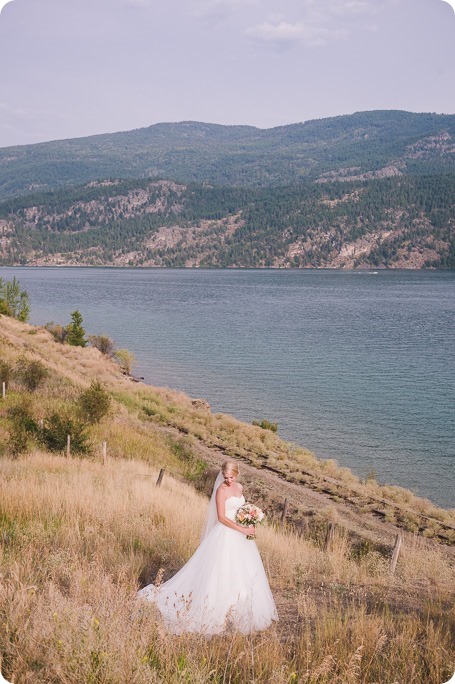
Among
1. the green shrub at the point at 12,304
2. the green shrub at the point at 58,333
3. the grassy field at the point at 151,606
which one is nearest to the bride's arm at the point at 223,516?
the grassy field at the point at 151,606

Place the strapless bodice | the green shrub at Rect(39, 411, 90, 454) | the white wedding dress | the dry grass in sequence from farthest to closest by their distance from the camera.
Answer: the dry grass
the green shrub at Rect(39, 411, 90, 454)
the strapless bodice
the white wedding dress

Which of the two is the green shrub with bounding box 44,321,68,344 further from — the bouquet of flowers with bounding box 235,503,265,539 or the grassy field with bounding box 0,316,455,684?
the bouquet of flowers with bounding box 235,503,265,539

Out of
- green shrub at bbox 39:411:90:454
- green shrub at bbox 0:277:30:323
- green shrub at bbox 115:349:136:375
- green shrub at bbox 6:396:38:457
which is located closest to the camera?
green shrub at bbox 6:396:38:457

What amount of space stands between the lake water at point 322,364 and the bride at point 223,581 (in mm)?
18684

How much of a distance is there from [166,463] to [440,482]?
11158 millimetres

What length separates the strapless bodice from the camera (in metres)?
6.03

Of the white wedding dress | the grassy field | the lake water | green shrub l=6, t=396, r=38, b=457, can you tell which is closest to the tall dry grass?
the grassy field

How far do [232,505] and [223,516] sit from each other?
16cm

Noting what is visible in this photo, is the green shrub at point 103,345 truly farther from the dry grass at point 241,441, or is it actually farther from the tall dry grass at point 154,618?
the tall dry grass at point 154,618

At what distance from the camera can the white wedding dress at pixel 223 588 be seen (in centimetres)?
A: 542

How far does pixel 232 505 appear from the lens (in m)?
6.06

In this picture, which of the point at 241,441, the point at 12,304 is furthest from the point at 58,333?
the point at 241,441

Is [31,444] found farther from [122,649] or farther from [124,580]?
[122,649]

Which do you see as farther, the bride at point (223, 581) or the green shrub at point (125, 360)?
the green shrub at point (125, 360)
